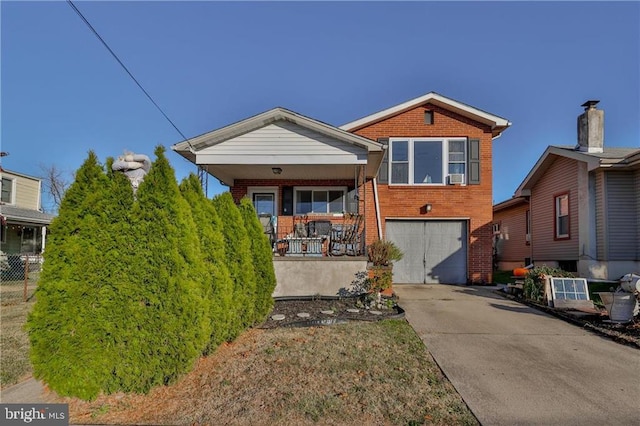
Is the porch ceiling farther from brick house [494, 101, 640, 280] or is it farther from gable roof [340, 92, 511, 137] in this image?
brick house [494, 101, 640, 280]

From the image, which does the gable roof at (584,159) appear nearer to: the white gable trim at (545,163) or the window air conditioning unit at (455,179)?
the white gable trim at (545,163)

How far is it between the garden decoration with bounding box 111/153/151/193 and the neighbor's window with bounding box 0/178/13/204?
2057 cm

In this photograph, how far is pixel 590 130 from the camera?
1223 centimetres

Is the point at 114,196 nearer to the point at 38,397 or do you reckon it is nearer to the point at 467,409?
the point at 38,397

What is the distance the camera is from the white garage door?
12.3 m

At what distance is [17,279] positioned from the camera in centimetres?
1530

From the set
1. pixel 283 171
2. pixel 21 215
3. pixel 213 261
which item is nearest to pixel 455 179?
pixel 283 171

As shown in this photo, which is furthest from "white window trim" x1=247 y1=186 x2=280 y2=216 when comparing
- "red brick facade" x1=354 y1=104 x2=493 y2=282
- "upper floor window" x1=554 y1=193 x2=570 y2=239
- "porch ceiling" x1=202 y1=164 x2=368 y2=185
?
"upper floor window" x1=554 y1=193 x2=570 y2=239

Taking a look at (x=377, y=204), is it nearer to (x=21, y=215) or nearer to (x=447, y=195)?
(x=447, y=195)

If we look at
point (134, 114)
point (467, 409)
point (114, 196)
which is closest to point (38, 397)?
point (114, 196)

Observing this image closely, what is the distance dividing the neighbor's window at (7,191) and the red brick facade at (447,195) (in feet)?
63.5

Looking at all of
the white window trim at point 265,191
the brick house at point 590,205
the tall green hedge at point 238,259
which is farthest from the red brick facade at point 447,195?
the tall green hedge at point 238,259

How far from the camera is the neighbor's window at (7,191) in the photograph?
1934cm

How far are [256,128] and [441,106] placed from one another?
6538 millimetres
